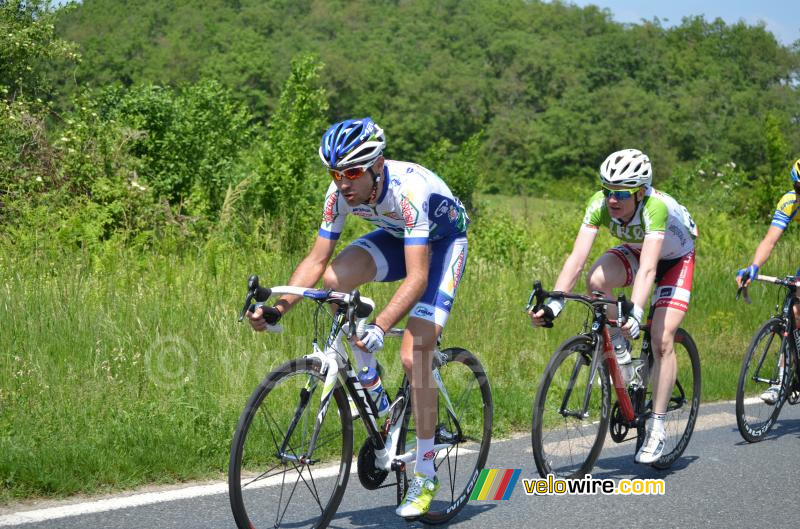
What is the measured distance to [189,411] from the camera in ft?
20.6

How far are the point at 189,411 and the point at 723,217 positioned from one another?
1863 centimetres

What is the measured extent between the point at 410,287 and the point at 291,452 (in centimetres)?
92

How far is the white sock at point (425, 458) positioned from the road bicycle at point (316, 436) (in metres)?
0.06

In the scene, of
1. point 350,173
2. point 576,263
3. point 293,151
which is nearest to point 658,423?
point 576,263

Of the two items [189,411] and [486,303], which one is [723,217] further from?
[189,411]

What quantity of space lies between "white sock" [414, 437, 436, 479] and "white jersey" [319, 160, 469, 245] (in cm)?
103

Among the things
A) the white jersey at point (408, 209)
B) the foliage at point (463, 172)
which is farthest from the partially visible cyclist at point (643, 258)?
the foliage at point (463, 172)

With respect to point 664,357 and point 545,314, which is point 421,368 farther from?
Result: point 664,357

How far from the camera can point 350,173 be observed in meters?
4.56

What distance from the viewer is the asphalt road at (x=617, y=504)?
15.7 ft

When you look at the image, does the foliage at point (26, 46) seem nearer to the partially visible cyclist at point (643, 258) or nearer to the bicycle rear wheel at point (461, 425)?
the partially visible cyclist at point (643, 258)

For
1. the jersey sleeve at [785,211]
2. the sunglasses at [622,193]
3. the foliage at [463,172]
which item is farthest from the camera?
the foliage at [463,172]

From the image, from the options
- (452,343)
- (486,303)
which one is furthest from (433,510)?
(486,303)

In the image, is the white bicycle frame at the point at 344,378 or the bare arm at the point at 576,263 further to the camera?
the bare arm at the point at 576,263
